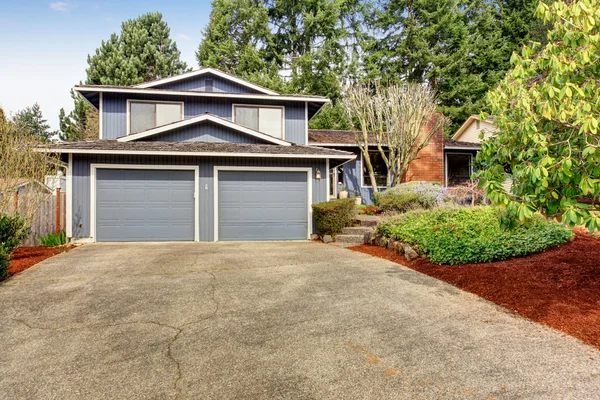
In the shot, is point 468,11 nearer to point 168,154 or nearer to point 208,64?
point 208,64

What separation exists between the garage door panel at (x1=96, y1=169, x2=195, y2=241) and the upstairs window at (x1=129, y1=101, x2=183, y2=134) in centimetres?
312

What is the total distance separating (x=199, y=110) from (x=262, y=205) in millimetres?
4942

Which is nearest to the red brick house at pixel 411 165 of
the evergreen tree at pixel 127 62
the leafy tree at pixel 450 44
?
the leafy tree at pixel 450 44

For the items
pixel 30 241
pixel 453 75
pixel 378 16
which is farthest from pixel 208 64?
pixel 30 241

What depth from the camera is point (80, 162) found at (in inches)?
404

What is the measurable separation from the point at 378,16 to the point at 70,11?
2492 centimetres

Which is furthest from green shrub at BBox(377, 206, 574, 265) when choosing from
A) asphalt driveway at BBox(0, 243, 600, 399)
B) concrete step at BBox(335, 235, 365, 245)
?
concrete step at BBox(335, 235, 365, 245)

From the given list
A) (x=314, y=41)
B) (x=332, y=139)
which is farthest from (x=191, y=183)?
(x=314, y=41)

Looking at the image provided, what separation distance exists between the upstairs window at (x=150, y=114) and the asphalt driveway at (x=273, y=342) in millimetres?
7886

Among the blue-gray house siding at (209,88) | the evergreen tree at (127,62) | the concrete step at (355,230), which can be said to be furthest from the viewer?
the evergreen tree at (127,62)

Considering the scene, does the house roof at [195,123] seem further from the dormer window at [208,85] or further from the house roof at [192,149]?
the dormer window at [208,85]

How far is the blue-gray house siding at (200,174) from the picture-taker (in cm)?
1026

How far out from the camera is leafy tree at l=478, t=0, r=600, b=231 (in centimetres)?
314

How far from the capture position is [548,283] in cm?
506
